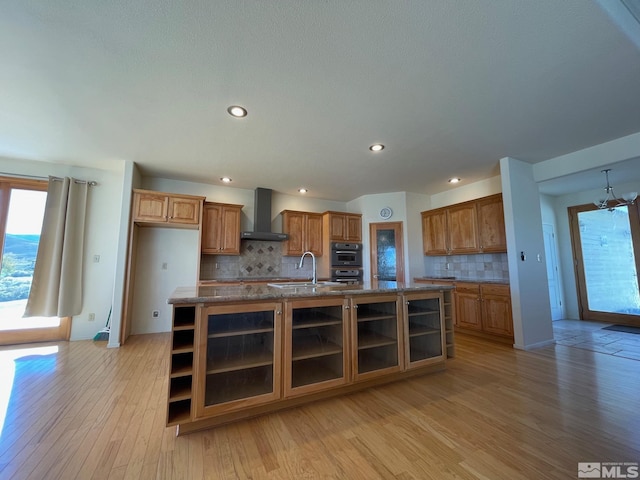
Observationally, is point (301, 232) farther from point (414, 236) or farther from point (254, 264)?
point (414, 236)

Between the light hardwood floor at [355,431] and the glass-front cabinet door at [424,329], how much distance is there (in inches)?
8.1

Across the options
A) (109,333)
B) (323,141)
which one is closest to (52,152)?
(109,333)

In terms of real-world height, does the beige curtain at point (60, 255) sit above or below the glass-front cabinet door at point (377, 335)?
above

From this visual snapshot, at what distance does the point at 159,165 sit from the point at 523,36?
14.5ft

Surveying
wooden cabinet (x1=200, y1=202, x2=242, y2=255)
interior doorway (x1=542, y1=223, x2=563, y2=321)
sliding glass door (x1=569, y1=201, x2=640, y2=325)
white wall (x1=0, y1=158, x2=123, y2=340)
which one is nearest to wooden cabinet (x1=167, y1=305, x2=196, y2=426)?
wooden cabinet (x1=200, y1=202, x2=242, y2=255)

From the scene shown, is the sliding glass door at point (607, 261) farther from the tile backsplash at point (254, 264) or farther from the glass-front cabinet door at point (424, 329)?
the tile backsplash at point (254, 264)

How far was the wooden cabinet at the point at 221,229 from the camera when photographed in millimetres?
4430

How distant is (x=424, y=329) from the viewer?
2639 mm

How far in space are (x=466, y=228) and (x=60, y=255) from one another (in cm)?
648

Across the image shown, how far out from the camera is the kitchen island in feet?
5.60

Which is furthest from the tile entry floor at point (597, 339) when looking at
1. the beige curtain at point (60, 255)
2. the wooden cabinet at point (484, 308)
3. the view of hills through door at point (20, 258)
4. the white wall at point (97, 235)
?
the view of hills through door at point (20, 258)
